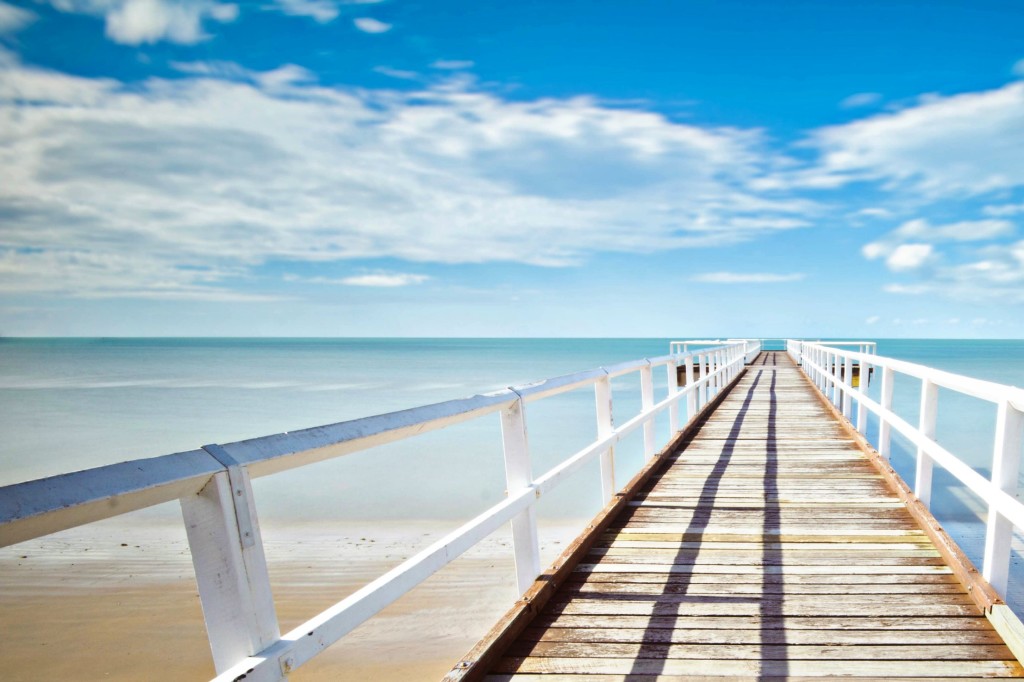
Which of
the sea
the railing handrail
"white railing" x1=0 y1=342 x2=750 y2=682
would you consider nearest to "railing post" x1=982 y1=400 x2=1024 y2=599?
the railing handrail

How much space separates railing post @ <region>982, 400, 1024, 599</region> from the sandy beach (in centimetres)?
486

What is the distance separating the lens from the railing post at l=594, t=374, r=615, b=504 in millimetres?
4383

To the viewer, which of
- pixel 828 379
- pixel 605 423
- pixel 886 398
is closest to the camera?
pixel 605 423

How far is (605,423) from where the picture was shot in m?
4.55

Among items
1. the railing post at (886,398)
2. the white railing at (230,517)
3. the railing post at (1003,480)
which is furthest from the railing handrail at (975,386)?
the white railing at (230,517)

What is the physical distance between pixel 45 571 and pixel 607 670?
33.7 feet

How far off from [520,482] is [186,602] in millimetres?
6953

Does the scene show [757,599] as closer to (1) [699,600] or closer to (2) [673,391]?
(1) [699,600]

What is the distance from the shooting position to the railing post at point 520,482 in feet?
9.83

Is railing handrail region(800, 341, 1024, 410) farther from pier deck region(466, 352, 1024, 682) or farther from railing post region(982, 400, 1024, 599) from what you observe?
pier deck region(466, 352, 1024, 682)

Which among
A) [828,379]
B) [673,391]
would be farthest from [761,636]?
[828,379]

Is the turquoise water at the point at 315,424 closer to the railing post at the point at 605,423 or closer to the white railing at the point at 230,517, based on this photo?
the railing post at the point at 605,423

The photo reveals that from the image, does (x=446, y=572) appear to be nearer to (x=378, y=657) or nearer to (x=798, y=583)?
(x=378, y=657)

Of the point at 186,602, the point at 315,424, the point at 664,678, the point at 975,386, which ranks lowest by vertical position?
the point at 315,424
